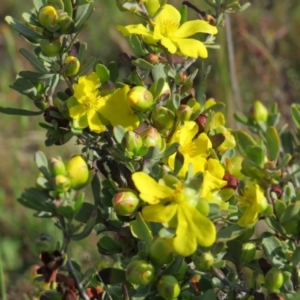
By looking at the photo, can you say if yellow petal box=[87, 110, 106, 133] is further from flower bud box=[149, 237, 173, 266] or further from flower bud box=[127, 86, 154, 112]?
flower bud box=[149, 237, 173, 266]

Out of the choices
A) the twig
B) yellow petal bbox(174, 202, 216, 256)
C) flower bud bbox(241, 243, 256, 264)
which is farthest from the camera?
flower bud bbox(241, 243, 256, 264)

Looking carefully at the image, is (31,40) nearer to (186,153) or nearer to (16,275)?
(186,153)

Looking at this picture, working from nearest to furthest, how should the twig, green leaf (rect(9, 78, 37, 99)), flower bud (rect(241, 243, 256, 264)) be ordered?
the twig, flower bud (rect(241, 243, 256, 264)), green leaf (rect(9, 78, 37, 99))

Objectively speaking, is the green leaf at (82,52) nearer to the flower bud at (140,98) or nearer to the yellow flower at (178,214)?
the flower bud at (140,98)

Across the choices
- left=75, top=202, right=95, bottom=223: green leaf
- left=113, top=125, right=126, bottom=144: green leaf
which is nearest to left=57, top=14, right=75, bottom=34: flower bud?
left=113, top=125, right=126, bottom=144: green leaf

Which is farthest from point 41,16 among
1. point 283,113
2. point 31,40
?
point 283,113

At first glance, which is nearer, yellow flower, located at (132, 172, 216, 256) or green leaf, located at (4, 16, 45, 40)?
yellow flower, located at (132, 172, 216, 256)

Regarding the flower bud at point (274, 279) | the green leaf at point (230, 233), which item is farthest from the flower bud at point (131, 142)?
the flower bud at point (274, 279)

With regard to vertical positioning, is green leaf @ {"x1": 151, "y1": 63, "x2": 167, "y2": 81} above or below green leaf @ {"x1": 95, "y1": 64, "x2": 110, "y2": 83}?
above
